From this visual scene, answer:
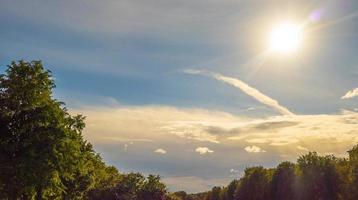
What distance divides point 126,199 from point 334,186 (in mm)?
51127

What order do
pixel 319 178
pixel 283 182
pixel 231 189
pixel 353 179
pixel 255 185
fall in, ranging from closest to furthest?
pixel 353 179 < pixel 319 178 < pixel 283 182 < pixel 255 185 < pixel 231 189

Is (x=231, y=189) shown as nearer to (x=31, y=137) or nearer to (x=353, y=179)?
(x=353, y=179)

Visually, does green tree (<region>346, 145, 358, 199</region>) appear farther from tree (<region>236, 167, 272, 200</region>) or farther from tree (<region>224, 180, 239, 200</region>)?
tree (<region>224, 180, 239, 200</region>)

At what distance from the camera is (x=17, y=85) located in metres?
42.2

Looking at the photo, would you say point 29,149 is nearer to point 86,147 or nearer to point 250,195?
point 86,147

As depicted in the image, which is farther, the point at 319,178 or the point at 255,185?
the point at 255,185

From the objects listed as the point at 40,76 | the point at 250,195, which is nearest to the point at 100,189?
the point at 40,76

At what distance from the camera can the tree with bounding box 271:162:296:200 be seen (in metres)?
115

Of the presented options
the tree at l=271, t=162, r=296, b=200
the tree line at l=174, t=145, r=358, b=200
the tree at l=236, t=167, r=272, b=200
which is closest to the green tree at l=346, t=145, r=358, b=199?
the tree line at l=174, t=145, r=358, b=200

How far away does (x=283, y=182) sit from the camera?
120m

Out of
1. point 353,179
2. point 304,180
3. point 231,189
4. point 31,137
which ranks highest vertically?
point 231,189

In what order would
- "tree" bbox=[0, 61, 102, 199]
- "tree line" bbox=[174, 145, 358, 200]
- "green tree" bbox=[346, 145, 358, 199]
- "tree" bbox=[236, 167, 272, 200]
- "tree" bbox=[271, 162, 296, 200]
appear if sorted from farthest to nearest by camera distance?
"tree" bbox=[236, 167, 272, 200]
"tree" bbox=[271, 162, 296, 200]
"tree line" bbox=[174, 145, 358, 200]
"green tree" bbox=[346, 145, 358, 199]
"tree" bbox=[0, 61, 102, 199]

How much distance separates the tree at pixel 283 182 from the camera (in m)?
115

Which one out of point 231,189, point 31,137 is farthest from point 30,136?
point 231,189
